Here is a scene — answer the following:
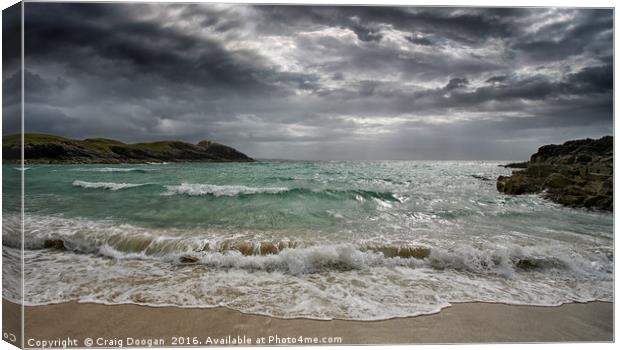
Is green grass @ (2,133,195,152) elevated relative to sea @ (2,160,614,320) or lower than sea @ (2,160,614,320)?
elevated

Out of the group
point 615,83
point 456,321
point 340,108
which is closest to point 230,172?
point 340,108

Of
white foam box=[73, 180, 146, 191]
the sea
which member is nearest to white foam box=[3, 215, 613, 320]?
the sea

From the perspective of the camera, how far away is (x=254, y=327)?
2312 millimetres

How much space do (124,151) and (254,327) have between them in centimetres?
236

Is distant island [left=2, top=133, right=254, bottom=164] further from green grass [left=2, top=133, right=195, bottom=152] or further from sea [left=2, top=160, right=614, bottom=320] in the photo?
sea [left=2, top=160, right=614, bottom=320]

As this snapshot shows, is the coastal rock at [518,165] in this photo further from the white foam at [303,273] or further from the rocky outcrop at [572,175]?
the white foam at [303,273]

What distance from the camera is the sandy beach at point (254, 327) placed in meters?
2.28

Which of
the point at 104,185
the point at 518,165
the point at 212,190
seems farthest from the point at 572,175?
the point at 104,185

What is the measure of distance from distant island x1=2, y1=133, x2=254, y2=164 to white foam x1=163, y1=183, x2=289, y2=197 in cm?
47

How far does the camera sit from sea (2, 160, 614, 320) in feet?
8.21

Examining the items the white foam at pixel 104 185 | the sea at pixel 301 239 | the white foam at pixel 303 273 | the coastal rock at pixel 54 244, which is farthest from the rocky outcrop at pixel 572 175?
the coastal rock at pixel 54 244

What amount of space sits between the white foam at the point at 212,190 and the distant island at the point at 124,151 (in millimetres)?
474

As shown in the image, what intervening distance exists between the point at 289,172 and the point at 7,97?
104 inches

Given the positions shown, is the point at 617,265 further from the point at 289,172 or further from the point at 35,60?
the point at 35,60
